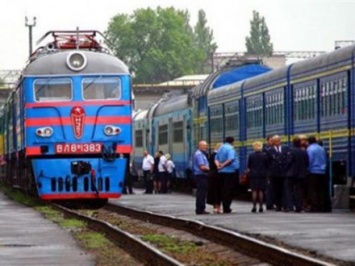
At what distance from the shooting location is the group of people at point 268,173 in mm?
27797

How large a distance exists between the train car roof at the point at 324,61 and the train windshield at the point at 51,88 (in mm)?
5283

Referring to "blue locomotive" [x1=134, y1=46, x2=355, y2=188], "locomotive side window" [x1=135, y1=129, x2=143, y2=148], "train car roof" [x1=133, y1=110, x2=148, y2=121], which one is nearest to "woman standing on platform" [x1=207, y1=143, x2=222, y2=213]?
Answer: "blue locomotive" [x1=134, y1=46, x2=355, y2=188]

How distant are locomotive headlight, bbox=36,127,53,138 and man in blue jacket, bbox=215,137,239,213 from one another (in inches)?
222

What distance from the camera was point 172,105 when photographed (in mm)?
52719

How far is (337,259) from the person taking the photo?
1523 centimetres

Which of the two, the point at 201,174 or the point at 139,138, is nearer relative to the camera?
the point at 201,174

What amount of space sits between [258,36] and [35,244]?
154186 mm

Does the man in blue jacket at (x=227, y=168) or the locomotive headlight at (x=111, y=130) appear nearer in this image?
the man in blue jacket at (x=227, y=168)

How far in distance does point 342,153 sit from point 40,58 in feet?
28.8

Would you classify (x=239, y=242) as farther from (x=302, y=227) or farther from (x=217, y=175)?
(x=217, y=175)

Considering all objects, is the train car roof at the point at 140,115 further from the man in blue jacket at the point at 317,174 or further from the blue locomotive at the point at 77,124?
the man in blue jacket at the point at 317,174

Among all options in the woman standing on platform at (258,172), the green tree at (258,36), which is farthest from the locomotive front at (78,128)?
the green tree at (258,36)

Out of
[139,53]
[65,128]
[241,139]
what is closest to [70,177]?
[65,128]

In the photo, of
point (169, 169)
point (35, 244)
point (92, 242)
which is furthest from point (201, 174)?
point (169, 169)
